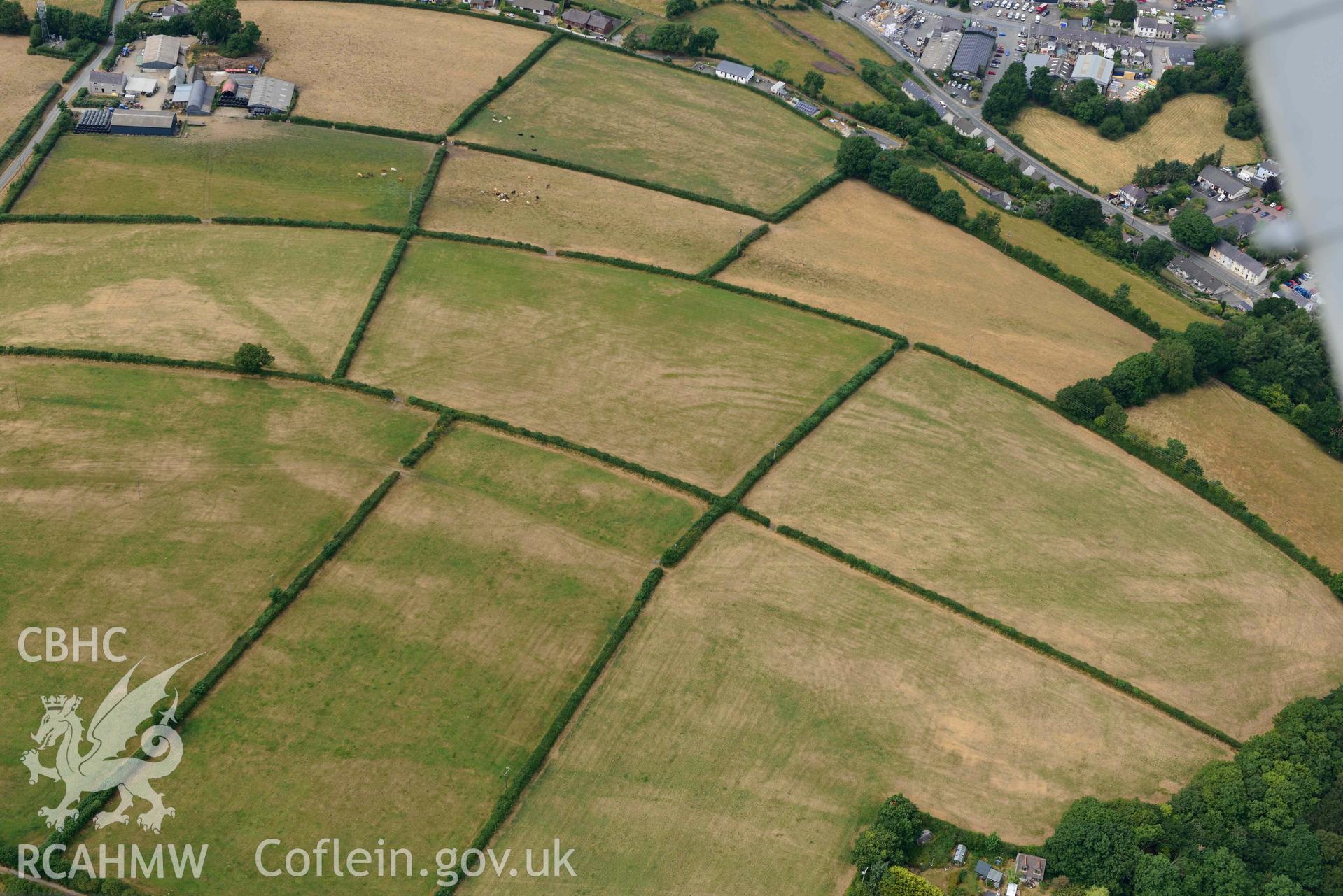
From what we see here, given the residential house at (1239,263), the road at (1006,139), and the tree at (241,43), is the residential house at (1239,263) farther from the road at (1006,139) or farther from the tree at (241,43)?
the tree at (241,43)

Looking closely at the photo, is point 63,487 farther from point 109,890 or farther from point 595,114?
point 595,114

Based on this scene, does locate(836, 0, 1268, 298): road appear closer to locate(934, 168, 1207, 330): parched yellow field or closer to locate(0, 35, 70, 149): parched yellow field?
locate(934, 168, 1207, 330): parched yellow field

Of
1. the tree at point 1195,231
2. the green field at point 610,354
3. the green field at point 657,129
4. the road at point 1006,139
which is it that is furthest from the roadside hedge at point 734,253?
the tree at point 1195,231

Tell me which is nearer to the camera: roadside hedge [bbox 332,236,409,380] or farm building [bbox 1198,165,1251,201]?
roadside hedge [bbox 332,236,409,380]

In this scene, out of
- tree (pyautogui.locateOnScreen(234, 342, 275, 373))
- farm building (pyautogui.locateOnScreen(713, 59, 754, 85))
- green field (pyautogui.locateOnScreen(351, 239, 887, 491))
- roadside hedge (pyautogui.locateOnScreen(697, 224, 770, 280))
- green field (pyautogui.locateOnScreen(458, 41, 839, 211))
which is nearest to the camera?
tree (pyautogui.locateOnScreen(234, 342, 275, 373))

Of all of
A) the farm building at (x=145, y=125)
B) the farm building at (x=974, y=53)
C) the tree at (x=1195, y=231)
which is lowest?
the farm building at (x=145, y=125)

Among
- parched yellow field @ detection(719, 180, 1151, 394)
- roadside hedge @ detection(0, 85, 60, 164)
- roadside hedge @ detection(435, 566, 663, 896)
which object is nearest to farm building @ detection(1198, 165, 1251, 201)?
parched yellow field @ detection(719, 180, 1151, 394)
